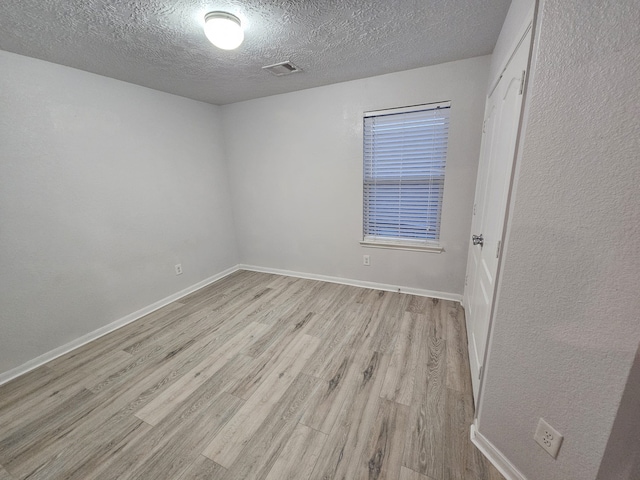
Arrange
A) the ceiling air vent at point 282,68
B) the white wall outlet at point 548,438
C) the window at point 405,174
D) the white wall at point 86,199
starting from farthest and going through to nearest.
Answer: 1. the window at point 405,174
2. the ceiling air vent at point 282,68
3. the white wall at point 86,199
4. the white wall outlet at point 548,438

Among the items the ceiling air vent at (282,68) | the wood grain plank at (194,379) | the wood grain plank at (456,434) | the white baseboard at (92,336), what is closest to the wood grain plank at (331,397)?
the wood grain plank at (456,434)

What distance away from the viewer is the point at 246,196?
140 inches

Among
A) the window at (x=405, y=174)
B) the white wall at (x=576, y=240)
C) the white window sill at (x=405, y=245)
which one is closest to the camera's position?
the white wall at (x=576, y=240)

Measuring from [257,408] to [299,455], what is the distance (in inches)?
15.7

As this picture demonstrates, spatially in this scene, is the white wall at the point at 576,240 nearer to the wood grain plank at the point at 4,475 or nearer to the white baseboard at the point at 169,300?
the white baseboard at the point at 169,300

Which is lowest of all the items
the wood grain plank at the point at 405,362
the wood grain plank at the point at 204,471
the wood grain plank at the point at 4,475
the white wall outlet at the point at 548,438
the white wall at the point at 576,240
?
the wood grain plank at the point at 4,475

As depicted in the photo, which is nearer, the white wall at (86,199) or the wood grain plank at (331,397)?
the wood grain plank at (331,397)

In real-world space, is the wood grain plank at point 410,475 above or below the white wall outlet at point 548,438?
below

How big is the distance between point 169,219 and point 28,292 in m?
1.26

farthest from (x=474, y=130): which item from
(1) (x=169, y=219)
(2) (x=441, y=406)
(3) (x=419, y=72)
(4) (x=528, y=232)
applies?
(1) (x=169, y=219)

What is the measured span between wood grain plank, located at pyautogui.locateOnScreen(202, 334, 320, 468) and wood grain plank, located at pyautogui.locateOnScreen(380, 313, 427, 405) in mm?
626

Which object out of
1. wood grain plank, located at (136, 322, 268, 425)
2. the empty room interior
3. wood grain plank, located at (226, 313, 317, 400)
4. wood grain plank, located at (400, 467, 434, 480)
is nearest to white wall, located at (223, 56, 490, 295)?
the empty room interior

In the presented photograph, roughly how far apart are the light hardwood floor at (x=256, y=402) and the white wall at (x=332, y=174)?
701mm

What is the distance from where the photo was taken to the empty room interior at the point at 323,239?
82 cm
